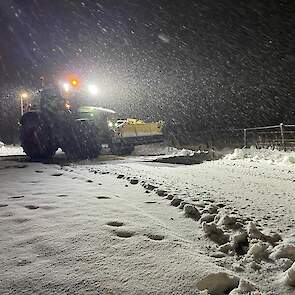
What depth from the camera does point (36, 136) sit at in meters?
10.2

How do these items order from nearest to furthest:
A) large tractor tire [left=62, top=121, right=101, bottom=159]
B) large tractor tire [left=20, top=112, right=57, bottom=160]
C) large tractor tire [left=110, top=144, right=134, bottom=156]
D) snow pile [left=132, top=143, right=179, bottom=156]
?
large tractor tire [left=62, top=121, right=101, bottom=159] < large tractor tire [left=20, top=112, right=57, bottom=160] < large tractor tire [left=110, top=144, right=134, bottom=156] < snow pile [left=132, top=143, right=179, bottom=156]

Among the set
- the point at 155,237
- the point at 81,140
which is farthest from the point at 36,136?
the point at 155,237

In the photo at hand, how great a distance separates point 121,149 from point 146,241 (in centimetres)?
1103

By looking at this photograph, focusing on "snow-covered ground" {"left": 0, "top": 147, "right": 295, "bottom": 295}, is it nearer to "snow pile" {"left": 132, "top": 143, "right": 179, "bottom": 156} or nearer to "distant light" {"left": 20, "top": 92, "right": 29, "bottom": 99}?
"distant light" {"left": 20, "top": 92, "right": 29, "bottom": 99}

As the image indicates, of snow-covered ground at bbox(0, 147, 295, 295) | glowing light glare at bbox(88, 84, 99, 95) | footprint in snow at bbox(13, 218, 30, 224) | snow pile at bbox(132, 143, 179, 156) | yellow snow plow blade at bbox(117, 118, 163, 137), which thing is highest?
glowing light glare at bbox(88, 84, 99, 95)

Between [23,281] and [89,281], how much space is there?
38cm

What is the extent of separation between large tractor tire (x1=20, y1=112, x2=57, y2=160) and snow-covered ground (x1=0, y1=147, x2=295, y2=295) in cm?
570

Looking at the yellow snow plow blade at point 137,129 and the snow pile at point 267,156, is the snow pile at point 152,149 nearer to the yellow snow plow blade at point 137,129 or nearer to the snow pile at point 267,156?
the yellow snow plow blade at point 137,129

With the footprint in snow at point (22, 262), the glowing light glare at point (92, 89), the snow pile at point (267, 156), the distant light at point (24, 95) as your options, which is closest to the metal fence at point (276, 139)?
the snow pile at point (267, 156)

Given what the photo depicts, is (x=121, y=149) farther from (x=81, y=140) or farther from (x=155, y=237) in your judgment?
(x=155, y=237)

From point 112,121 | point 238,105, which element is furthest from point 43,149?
point 238,105

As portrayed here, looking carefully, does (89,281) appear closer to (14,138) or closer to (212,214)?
(212,214)

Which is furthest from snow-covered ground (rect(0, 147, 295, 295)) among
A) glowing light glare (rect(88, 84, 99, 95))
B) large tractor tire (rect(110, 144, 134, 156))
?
large tractor tire (rect(110, 144, 134, 156))

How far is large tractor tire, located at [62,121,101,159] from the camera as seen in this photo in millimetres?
9945
